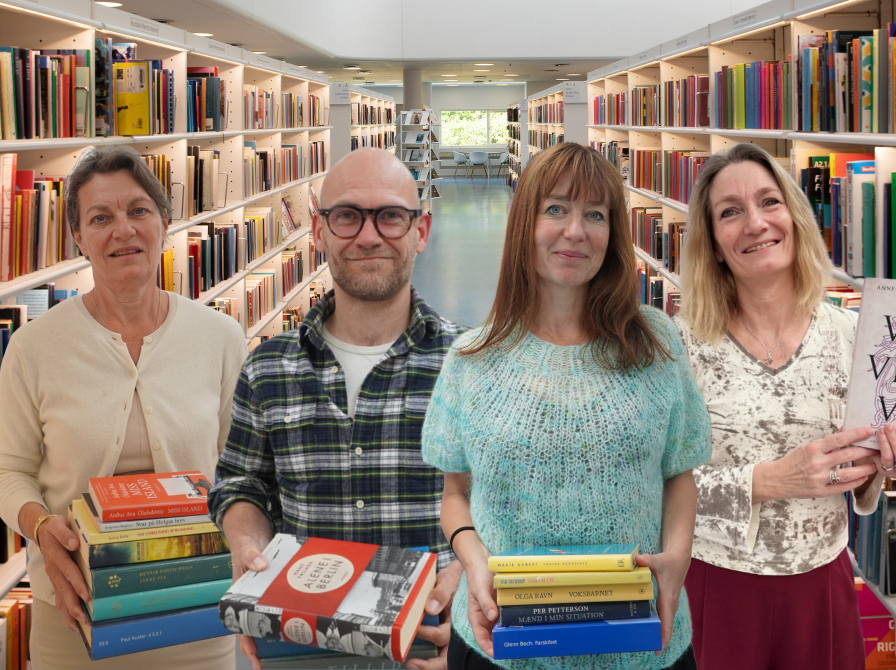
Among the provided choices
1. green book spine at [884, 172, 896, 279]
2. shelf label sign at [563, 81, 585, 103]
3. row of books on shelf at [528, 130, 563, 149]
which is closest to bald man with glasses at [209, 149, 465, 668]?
green book spine at [884, 172, 896, 279]

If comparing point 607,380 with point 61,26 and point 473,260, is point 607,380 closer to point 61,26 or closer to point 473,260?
point 61,26

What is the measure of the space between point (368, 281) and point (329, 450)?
0.31m

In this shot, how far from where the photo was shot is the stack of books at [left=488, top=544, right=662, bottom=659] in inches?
45.9

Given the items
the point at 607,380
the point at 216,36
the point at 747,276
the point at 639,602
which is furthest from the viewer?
the point at 216,36

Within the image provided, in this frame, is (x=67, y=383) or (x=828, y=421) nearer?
(x=828, y=421)

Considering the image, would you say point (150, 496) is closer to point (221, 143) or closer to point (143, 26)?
point (143, 26)

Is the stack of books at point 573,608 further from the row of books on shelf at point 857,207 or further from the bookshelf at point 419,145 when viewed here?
the bookshelf at point 419,145

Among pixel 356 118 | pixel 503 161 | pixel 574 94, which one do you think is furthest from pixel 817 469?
pixel 503 161

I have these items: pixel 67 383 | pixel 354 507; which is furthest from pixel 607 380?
pixel 67 383

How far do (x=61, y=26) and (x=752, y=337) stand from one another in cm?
279

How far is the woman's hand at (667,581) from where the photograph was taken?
124cm

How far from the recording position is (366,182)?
5.11 ft

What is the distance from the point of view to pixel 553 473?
1282 millimetres

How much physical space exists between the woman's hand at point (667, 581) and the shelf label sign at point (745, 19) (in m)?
3.28
